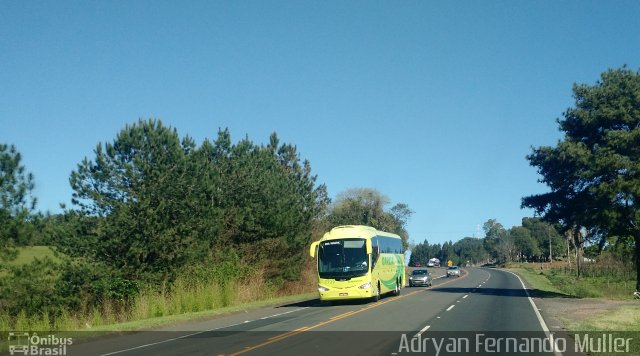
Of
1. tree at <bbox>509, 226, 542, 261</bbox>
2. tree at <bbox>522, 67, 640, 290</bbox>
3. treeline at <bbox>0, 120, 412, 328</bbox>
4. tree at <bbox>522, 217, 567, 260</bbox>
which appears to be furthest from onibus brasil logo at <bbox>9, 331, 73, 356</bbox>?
tree at <bbox>509, 226, 542, 261</bbox>

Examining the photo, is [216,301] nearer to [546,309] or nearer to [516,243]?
[546,309]

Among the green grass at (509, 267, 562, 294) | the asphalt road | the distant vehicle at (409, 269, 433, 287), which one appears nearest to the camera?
the asphalt road

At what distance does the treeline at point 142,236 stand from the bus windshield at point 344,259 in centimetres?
573

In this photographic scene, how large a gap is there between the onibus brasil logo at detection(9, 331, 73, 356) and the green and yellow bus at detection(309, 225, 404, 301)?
15033 millimetres

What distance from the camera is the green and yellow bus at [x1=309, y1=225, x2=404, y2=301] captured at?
30406 mm

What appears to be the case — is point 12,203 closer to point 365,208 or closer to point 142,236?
point 142,236

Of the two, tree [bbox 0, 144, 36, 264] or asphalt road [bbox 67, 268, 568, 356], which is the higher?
tree [bbox 0, 144, 36, 264]

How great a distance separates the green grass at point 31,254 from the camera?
29875 millimetres

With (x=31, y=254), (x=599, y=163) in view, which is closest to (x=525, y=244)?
(x=599, y=163)

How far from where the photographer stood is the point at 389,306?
28734 mm

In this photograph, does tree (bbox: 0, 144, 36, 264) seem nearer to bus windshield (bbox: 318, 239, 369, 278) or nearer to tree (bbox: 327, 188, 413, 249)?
bus windshield (bbox: 318, 239, 369, 278)

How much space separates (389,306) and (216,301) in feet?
29.3

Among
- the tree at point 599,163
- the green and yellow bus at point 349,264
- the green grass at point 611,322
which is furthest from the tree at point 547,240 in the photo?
the green grass at point 611,322

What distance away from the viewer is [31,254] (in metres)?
31.0
